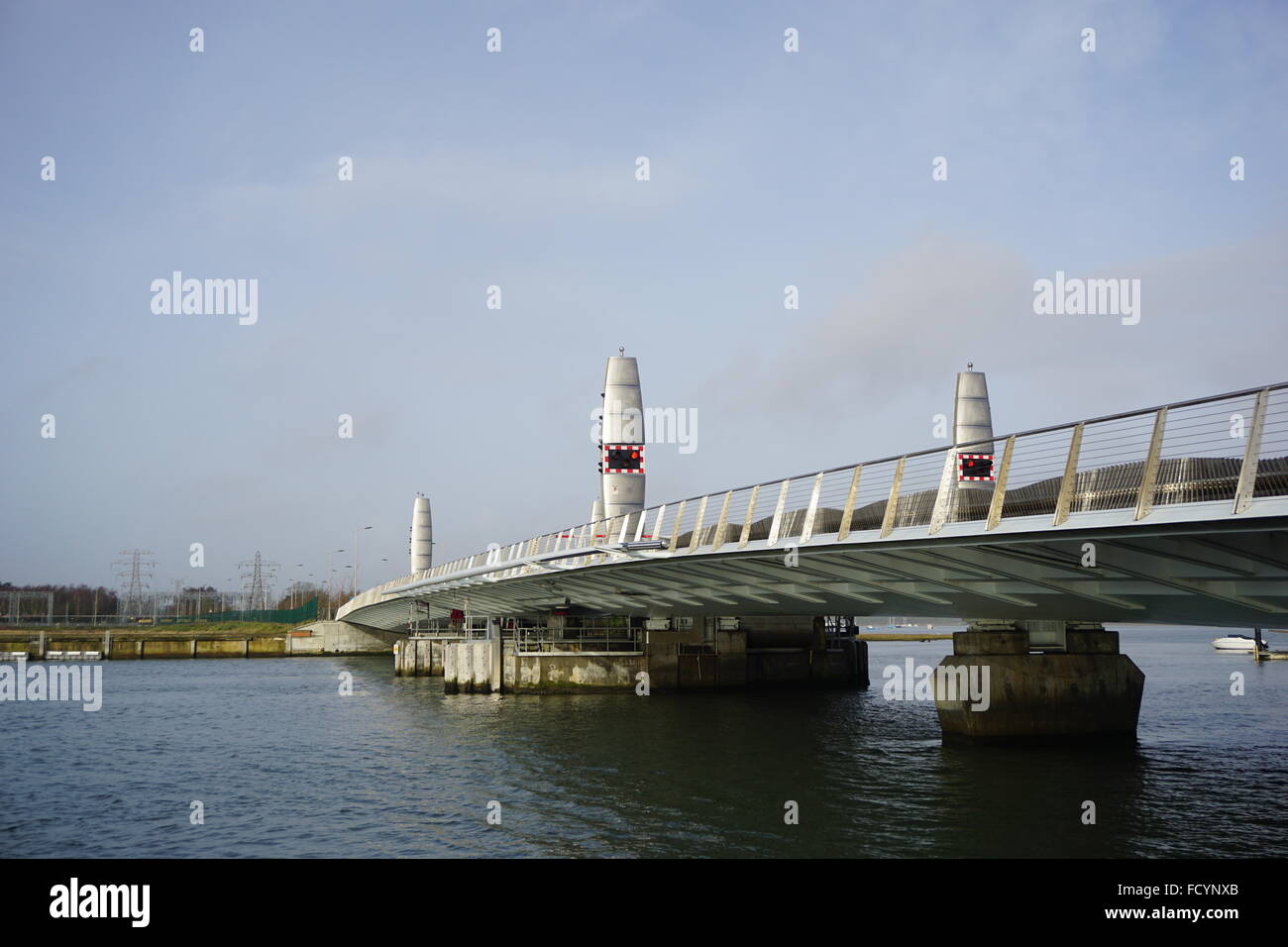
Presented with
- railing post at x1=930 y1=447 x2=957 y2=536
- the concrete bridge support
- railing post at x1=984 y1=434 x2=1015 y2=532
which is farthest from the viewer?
the concrete bridge support

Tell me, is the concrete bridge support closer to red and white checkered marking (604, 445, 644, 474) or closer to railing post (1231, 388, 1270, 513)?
red and white checkered marking (604, 445, 644, 474)

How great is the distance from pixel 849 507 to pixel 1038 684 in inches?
630

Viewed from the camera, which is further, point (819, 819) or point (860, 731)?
point (860, 731)

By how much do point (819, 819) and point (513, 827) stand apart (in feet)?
22.2

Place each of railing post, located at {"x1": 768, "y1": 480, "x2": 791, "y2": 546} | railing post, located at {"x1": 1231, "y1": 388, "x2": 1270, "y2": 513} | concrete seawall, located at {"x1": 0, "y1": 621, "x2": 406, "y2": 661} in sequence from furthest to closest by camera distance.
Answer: concrete seawall, located at {"x1": 0, "y1": 621, "x2": 406, "y2": 661} < railing post, located at {"x1": 768, "y1": 480, "x2": 791, "y2": 546} < railing post, located at {"x1": 1231, "y1": 388, "x2": 1270, "y2": 513}

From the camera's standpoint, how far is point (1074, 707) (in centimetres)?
3538

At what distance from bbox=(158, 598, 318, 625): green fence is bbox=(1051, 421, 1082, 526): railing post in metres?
140

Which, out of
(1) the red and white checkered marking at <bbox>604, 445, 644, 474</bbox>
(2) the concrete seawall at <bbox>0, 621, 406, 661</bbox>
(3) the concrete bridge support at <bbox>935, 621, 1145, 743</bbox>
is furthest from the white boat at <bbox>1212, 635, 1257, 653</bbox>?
(1) the red and white checkered marking at <bbox>604, 445, 644, 474</bbox>

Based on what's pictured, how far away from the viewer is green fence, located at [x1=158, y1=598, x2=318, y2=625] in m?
153

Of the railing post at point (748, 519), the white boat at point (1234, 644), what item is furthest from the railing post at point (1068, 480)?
the white boat at point (1234, 644)

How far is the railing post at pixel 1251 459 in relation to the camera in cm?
1379

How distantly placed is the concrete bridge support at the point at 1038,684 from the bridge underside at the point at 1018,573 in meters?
4.25
